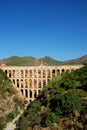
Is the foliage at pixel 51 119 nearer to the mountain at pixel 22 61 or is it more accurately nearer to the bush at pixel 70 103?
the bush at pixel 70 103

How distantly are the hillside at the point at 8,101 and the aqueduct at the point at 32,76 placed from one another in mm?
3513

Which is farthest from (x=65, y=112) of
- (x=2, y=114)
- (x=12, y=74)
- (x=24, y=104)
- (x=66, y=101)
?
(x=12, y=74)

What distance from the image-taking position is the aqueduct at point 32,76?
88.8 metres

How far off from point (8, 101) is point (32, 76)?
16413 mm

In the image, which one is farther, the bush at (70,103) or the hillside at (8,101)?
the hillside at (8,101)

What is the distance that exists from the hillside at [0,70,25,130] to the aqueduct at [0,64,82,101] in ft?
11.5

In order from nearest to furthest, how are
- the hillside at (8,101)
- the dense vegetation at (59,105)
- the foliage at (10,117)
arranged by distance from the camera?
1. the dense vegetation at (59,105)
2. the foliage at (10,117)
3. the hillside at (8,101)

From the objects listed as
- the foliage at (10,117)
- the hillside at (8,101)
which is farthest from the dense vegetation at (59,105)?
the hillside at (8,101)

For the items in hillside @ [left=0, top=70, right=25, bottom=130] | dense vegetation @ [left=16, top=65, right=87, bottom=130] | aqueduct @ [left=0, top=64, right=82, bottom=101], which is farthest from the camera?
aqueduct @ [left=0, top=64, right=82, bottom=101]

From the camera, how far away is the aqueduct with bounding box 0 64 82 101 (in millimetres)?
88812

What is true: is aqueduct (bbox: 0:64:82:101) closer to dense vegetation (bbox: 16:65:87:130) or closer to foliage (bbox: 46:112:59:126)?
dense vegetation (bbox: 16:65:87:130)

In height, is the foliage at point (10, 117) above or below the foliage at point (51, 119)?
below

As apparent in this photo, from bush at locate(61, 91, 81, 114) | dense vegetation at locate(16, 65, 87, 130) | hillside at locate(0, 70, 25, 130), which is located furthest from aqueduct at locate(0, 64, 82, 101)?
bush at locate(61, 91, 81, 114)

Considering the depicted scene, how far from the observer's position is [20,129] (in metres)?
55.5
